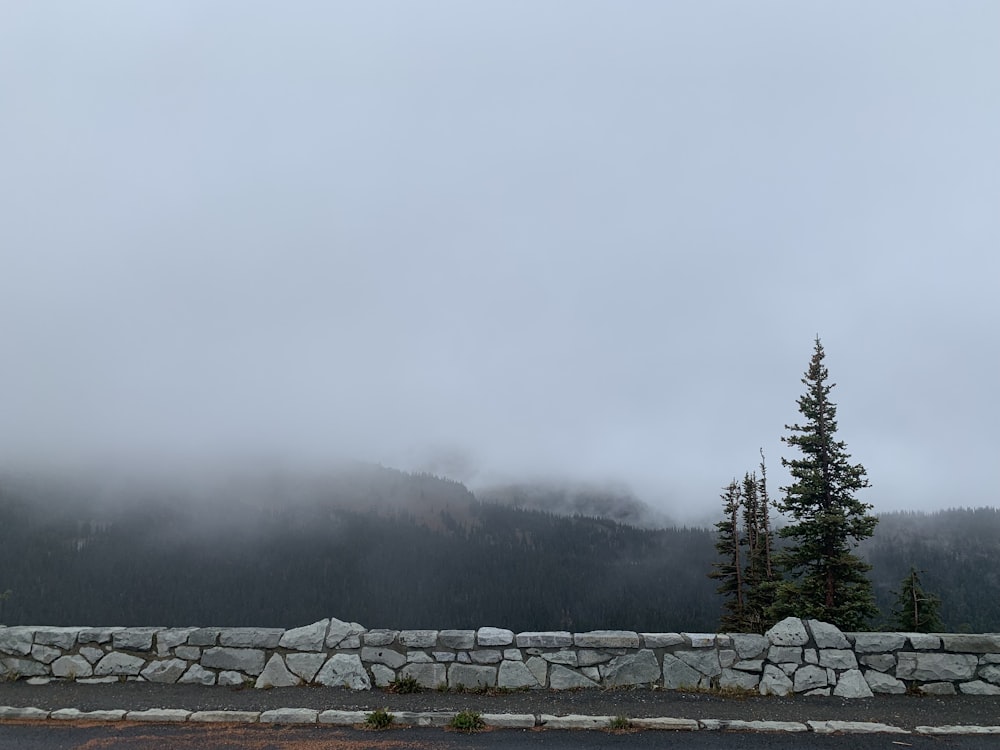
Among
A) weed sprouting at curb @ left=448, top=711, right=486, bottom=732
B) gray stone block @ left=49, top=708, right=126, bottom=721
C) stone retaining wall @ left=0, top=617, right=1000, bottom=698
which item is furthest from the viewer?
stone retaining wall @ left=0, top=617, right=1000, bottom=698

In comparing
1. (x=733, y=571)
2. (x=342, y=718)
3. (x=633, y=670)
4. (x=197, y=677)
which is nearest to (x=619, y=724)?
(x=633, y=670)

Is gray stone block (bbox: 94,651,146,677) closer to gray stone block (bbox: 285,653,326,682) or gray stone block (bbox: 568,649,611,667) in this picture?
gray stone block (bbox: 285,653,326,682)

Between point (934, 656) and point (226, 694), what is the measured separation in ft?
39.9

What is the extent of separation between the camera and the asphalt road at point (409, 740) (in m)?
8.88

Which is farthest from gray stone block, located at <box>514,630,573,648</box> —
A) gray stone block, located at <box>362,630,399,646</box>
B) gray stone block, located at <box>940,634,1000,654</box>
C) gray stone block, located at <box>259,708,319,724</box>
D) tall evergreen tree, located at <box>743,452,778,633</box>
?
tall evergreen tree, located at <box>743,452,778,633</box>

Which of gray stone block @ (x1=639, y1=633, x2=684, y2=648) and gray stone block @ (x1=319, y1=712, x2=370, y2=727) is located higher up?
gray stone block @ (x1=639, y1=633, x2=684, y2=648)

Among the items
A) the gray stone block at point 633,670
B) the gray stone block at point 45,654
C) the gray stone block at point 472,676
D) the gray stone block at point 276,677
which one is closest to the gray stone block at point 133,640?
the gray stone block at point 45,654

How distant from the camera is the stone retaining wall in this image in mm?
11148

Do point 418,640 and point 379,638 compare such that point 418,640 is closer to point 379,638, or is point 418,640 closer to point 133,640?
point 379,638

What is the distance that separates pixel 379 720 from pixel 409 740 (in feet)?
2.52

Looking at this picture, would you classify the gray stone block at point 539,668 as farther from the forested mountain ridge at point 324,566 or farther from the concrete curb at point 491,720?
the forested mountain ridge at point 324,566

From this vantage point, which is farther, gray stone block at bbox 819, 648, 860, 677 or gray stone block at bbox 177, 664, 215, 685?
gray stone block at bbox 177, 664, 215, 685

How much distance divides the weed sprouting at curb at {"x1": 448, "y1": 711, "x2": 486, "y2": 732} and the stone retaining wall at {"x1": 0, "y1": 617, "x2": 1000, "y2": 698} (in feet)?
5.29

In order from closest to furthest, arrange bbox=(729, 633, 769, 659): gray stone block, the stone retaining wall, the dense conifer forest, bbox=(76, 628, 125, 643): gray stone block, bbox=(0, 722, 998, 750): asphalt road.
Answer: bbox=(0, 722, 998, 750): asphalt road → the stone retaining wall → bbox=(729, 633, 769, 659): gray stone block → bbox=(76, 628, 125, 643): gray stone block → the dense conifer forest
